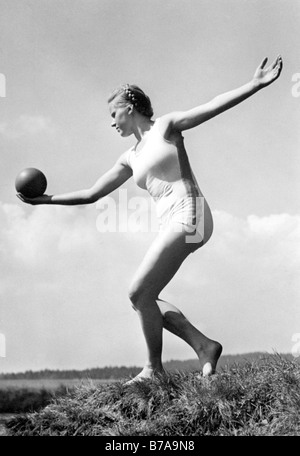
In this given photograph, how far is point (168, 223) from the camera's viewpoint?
6.24 metres

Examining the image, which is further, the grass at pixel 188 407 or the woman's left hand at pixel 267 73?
the woman's left hand at pixel 267 73

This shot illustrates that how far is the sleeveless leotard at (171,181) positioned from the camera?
6.21 metres

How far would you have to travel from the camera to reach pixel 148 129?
6.57 meters

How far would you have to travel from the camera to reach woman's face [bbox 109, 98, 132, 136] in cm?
657

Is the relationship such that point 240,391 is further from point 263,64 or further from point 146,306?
point 263,64

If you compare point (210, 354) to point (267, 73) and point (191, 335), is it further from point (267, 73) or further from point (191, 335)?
point (267, 73)

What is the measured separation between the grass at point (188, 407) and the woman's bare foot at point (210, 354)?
0.13 meters

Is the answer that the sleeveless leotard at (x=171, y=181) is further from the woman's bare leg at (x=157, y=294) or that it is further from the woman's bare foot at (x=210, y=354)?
the woman's bare foot at (x=210, y=354)

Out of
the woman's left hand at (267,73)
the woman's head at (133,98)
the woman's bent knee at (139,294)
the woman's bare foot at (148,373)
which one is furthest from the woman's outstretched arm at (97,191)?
the woman's bare foot at (148,373)

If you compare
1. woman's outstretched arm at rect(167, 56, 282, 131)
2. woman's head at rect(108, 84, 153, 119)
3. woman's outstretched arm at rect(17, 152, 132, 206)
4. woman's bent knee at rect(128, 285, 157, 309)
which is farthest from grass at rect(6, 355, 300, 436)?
woman's head at rect(108, 84, 153, 119)

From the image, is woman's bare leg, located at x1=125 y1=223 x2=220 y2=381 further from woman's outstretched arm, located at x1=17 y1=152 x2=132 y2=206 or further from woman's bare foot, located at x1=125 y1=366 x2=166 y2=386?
woman's outstretched arm, located at x1=17 y1=152 x2=132 y2=206

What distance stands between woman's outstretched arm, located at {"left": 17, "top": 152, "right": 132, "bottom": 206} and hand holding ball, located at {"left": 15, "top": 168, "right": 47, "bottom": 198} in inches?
3.7
